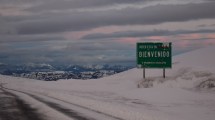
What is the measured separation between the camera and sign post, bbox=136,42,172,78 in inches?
1777

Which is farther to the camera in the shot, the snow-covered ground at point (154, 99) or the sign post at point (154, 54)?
the sign post at point (154, 54)

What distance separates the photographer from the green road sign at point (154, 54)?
148 ft

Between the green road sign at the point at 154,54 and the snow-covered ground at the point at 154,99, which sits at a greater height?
the green road sign at the point at 154,54

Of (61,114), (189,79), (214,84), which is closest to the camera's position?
(61,114)

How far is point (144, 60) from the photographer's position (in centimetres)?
4581

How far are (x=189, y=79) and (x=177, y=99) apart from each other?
412 inches

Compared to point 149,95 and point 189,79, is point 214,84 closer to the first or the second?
point 189,79

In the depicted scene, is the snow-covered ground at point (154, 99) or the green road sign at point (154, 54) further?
the green road sign at point (154, 54)

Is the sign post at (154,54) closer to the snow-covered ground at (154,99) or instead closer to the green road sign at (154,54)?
the green road sign at (154,54)

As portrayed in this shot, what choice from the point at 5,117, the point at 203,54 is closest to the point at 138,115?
the point at 5,117

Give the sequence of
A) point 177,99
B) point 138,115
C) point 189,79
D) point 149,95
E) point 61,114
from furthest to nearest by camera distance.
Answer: point 189,79 → point 149,95 → point 177,99 → point 61,114 → point 138,115

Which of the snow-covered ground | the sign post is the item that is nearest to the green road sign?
the sign post

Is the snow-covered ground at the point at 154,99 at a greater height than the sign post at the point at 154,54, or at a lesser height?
lesser

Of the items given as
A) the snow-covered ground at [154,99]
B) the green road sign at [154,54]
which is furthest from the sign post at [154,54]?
the snow-covered ground at [154,99]
